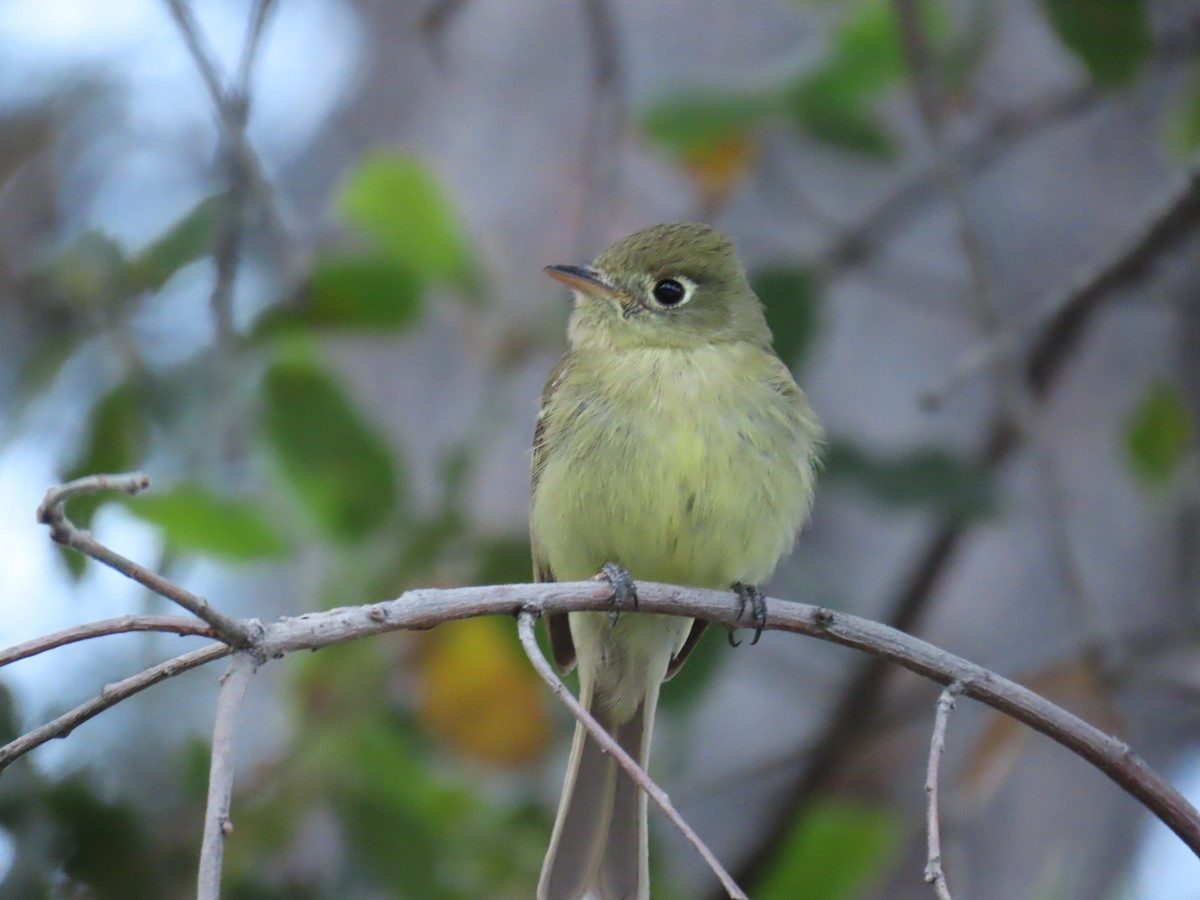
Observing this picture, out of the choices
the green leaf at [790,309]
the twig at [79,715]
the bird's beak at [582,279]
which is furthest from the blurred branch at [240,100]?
the twig at [79,715]

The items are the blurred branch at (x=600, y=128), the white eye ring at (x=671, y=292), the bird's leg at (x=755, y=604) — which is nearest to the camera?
the bird's leg at (x=755, y=604)

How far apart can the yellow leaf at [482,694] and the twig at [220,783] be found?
2227 millimetres

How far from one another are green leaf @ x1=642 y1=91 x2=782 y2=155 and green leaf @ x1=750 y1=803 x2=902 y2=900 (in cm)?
199

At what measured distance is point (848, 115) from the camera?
Result: 438 centimetres

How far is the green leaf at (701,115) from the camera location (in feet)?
14.0

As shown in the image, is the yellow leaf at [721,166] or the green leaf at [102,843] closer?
the green leaf at [102,843]

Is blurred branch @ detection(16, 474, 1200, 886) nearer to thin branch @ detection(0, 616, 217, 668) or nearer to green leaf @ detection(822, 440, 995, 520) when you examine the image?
thin branch @ detection(0, 616, 217, 668)

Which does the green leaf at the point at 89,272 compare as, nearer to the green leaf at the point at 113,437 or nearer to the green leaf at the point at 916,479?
the green leaf at the point at 113,437

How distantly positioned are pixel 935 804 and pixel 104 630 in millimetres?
1127

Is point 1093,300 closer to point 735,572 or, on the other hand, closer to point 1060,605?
point 1060,605

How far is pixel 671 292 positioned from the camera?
12.3 ft

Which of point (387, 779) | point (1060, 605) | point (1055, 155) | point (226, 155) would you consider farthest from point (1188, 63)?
point (387, 779)

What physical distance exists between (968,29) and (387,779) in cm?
294

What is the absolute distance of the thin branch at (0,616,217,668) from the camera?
67.0 inches
